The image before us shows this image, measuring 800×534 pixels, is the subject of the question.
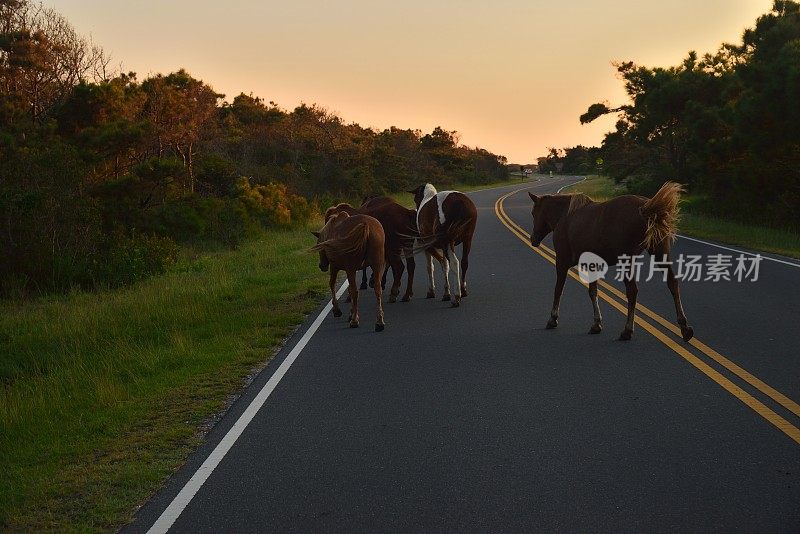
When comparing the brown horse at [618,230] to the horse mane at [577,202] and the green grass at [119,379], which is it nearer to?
the horse mane at [577,202]

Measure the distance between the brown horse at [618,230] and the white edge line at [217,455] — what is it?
11.6 feet

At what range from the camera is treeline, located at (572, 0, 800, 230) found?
1037 inches

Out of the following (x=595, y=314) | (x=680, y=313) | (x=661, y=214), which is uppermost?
(x=661, y=214)

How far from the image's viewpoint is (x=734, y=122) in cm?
2825

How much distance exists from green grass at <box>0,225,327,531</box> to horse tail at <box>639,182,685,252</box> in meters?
4.51

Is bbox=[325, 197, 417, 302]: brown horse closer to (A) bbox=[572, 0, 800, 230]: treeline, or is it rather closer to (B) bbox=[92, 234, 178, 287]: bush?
(B) bbox=[92, 234, 178, 287]: bush

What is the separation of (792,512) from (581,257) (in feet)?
18.3

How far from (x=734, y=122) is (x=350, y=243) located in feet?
71.3

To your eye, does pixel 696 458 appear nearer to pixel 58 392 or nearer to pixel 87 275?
pixel 58 392

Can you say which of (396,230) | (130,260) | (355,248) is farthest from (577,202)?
(130,260)

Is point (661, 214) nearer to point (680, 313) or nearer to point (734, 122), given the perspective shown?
point (680, 313)

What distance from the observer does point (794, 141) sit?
2605 centimetres

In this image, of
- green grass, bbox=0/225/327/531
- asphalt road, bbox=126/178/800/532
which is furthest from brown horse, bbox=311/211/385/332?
green grass, bbox=0/225/327/531

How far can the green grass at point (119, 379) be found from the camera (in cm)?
538
